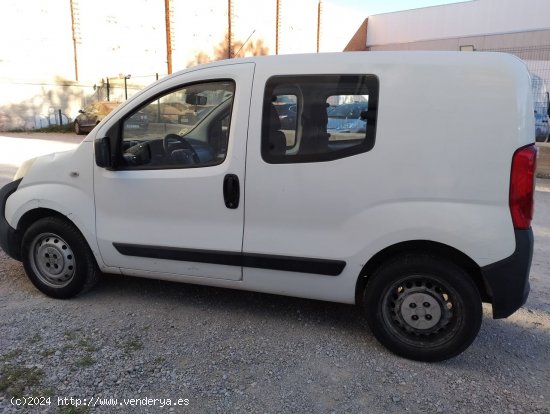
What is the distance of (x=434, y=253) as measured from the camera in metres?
3.07

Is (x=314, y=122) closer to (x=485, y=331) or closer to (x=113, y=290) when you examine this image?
(x=485, y=331)

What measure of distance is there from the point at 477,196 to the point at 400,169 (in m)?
0.48

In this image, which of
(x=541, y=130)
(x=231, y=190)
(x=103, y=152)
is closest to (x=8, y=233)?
(x=103, y=152)

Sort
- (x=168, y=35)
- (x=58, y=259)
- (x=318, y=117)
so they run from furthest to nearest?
(x=168, y=35)
(x=58, y=259)
(x=318, y=117)

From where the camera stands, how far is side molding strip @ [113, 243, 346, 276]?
323cm

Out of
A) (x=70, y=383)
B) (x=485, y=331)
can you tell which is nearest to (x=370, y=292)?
(x=485, y=331)

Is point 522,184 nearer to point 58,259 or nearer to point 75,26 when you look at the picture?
point 58,259

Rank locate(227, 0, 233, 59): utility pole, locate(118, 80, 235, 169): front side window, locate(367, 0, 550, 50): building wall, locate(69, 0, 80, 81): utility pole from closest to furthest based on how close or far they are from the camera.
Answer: locate(118, 80, 235, 169): front side window → locate(69, 0, 80, 81): utility pole → locate(367, 0, 550, 50): building wall → locate(227, 0, 233, 59): utility pole

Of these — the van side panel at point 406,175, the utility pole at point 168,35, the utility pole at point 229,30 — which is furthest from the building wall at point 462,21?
the van side panel at point 406,175

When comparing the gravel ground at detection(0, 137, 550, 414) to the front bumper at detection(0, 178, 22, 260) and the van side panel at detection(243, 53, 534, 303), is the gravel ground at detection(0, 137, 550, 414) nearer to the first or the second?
the front bumper at detection(0, 178, 22, 260)

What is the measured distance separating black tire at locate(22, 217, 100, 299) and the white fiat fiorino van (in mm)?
18

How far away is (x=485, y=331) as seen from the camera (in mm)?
3596

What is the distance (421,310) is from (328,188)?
3.26ft

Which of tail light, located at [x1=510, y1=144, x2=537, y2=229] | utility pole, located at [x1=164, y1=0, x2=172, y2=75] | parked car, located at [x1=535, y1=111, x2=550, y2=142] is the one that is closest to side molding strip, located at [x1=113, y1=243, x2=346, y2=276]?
tail light, located at [x1=510, y1=144, x2=537, y2=229]
